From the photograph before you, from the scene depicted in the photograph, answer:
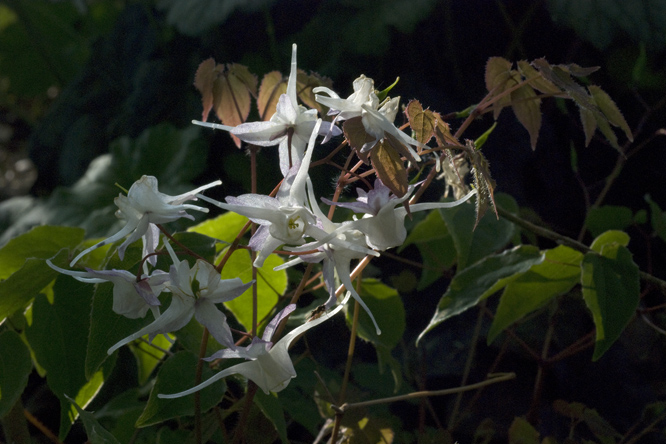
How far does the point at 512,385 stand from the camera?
90cm

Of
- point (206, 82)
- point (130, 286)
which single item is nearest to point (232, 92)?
point (206, 82)

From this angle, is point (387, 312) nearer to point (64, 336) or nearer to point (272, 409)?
point (272, 409)

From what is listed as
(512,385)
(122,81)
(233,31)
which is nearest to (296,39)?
(233,31)

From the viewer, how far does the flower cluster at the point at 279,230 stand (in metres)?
0.33

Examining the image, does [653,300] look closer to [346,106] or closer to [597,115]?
[597,115]

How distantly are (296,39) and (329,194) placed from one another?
44 centimetres

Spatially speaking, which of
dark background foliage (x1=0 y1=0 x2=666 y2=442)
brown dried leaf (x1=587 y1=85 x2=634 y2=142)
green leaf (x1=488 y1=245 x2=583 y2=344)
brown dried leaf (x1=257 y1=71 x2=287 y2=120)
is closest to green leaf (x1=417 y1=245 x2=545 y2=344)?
green leaf (x1=488 y1=245 x2=583 y2=344)

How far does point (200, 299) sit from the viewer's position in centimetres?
36

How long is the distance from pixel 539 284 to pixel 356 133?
1.05ft

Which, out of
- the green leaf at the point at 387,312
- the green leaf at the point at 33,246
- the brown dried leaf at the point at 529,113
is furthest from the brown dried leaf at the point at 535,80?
the green leaf at the point at 33,246

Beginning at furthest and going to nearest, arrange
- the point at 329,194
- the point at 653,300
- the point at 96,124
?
the point at 96,124, the point at 329,194, the point at 653,300

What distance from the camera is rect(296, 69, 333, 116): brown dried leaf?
0.52 m

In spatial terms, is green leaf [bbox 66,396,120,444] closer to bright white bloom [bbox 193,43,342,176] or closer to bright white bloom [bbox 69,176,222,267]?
bright white bloom [bbox 69,176,222,267]

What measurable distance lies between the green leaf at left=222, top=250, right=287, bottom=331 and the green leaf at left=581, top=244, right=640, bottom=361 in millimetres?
288
